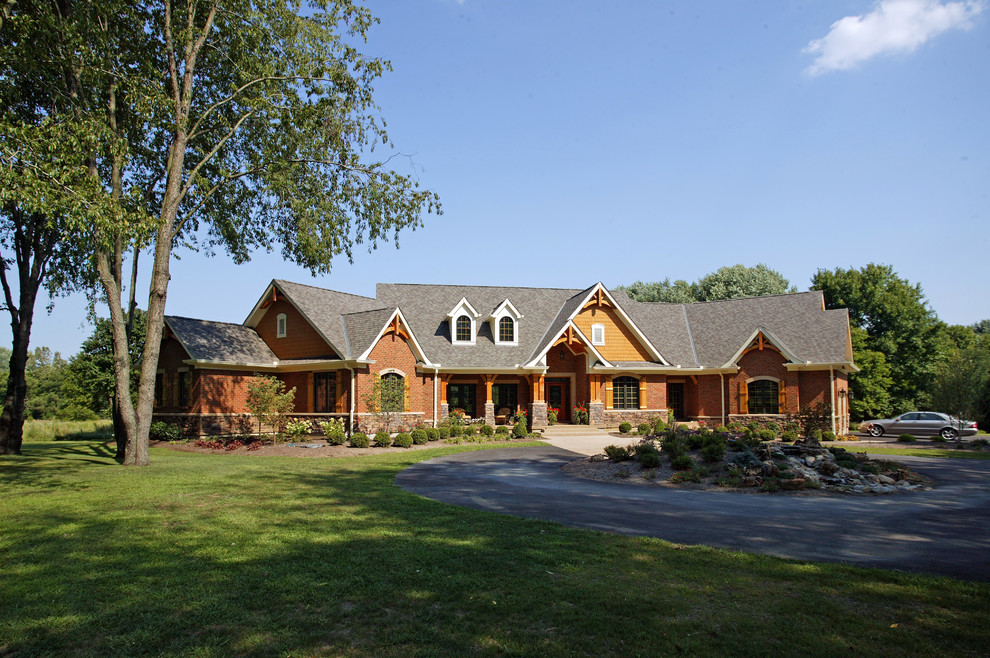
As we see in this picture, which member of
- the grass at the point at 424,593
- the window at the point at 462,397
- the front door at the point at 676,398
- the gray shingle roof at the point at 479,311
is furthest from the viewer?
the front door at the point at 676,398

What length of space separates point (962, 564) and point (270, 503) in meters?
9.96

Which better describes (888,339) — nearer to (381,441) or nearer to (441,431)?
(441,431)

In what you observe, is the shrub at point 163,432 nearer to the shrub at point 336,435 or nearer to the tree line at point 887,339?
the shrub at point 336,435

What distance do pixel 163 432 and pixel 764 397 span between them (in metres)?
28.6

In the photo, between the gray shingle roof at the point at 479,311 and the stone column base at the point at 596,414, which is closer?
the stone column base at the point at 596,414

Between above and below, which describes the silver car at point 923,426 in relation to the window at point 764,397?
below

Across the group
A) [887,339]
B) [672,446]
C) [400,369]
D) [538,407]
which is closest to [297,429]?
[400,369]

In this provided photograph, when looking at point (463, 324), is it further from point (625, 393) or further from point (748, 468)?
point (748, 468)

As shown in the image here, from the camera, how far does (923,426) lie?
102 ft

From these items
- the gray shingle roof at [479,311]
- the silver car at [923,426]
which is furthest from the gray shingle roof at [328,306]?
the silver car at [923,426]

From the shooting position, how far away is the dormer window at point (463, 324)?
108ft

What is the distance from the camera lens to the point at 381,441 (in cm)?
2419

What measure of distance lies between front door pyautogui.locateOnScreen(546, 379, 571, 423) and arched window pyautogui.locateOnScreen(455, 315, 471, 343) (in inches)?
211

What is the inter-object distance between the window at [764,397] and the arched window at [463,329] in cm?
1490
